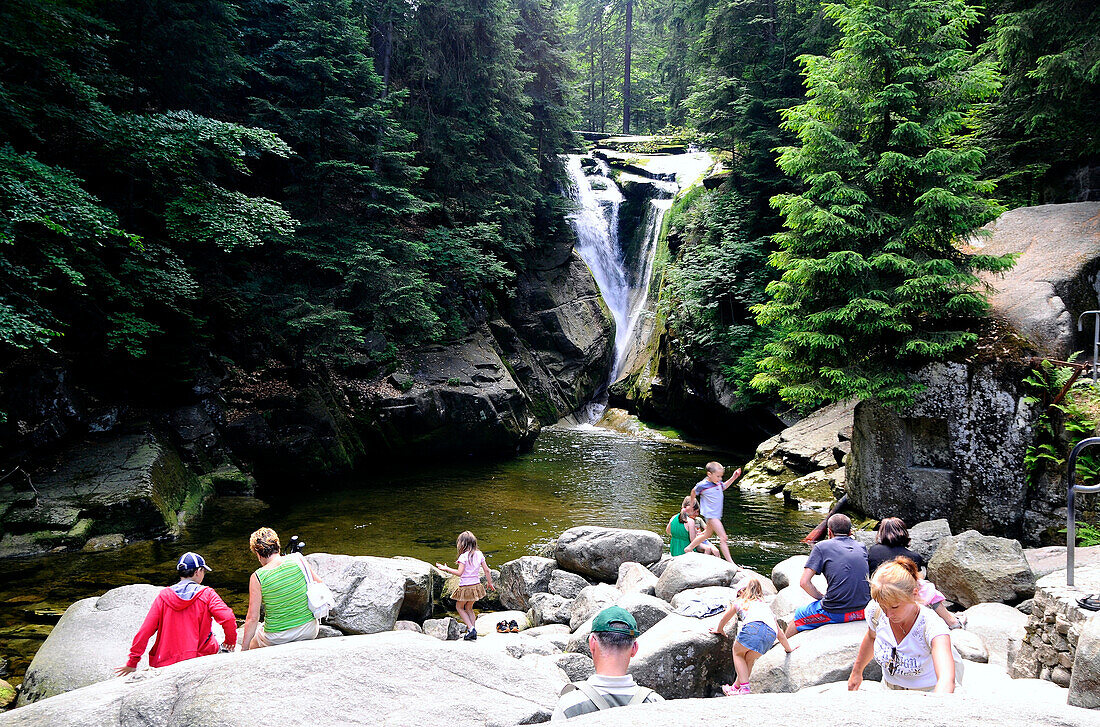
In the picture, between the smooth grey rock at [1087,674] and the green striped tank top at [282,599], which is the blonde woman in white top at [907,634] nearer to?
the smooth grey rock at [1087,674]

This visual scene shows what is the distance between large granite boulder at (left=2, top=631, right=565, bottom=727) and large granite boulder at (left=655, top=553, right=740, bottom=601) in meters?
3.83

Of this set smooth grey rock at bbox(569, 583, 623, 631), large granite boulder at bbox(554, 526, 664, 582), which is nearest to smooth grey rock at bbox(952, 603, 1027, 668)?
smooth grey rock at bbox(569, 583, 623, 631)

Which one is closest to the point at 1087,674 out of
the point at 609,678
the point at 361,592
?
the point at 609,678

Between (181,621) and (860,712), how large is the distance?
197 inches

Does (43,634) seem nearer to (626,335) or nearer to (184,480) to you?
(184,480)

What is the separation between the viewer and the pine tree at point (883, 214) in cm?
1180

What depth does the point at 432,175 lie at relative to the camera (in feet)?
77.6

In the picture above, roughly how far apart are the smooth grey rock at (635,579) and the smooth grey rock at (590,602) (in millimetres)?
310

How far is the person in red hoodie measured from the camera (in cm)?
490

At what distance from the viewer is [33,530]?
10898mm

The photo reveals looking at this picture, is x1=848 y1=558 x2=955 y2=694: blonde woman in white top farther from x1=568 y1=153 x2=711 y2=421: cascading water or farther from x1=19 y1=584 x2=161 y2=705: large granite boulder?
x1=568 y1=153 x2=711 y2=421: cascading water

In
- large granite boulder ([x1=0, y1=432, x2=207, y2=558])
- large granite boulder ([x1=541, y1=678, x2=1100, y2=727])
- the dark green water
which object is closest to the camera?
large granite boulder ([x1=541, y1=678, x2=1100, y2=727])

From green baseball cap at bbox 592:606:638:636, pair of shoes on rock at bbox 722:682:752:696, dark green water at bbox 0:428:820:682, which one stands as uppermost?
green baseball cap at bbox 592:606:638:636

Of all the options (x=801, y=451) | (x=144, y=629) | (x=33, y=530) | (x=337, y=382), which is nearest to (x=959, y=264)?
(x=801, y=451)
